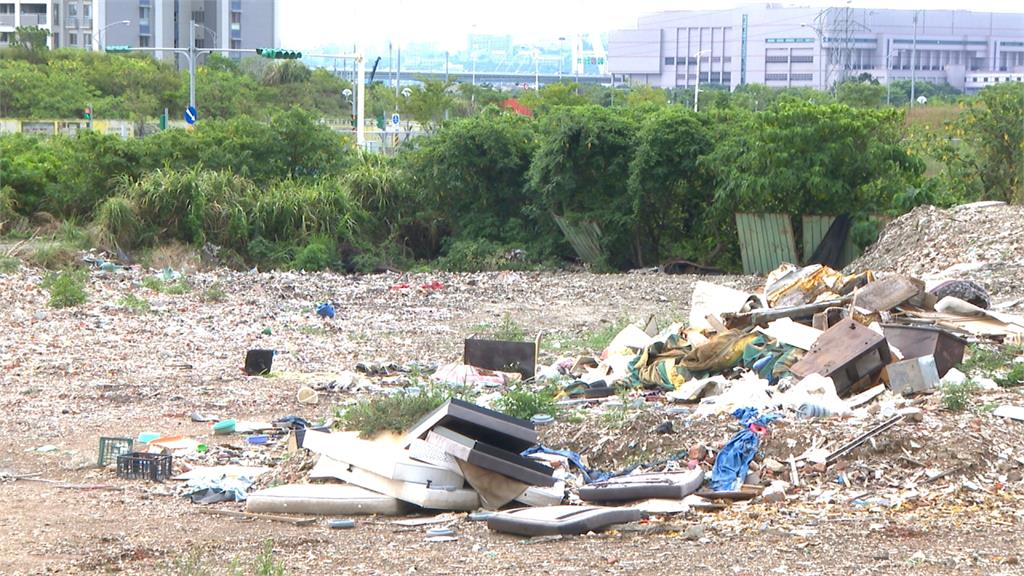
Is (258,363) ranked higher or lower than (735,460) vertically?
lower

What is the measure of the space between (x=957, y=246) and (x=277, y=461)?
12.2m

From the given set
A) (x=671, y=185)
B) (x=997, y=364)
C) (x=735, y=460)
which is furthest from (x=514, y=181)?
(x=735, y=460)

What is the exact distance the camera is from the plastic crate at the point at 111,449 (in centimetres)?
801

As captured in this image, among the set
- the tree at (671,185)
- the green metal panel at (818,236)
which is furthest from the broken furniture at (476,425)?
the tree at (671,185)

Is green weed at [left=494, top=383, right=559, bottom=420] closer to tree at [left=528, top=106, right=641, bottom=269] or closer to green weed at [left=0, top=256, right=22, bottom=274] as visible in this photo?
green weed at [left=0, top=256, right=22, bottom=274]

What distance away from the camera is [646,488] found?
674cm

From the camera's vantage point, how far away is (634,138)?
74.7 feet

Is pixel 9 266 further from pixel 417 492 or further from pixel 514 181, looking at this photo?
pixel 417 492

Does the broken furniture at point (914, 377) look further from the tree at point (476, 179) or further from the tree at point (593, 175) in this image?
the tree at point (476, 179)

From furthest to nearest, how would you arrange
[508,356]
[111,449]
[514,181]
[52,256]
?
[514,181] → [52,256] → [508,356] → [111,449]

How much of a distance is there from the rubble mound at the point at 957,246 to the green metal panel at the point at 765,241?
172 cm

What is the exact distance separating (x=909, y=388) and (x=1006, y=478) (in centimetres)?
178

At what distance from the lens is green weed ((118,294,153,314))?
15.6 metres

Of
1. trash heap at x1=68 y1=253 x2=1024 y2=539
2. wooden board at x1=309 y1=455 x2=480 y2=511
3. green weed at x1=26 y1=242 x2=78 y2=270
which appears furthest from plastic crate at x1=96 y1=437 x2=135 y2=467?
green weed at x1=26 y1=242 x2=78 y2=270
